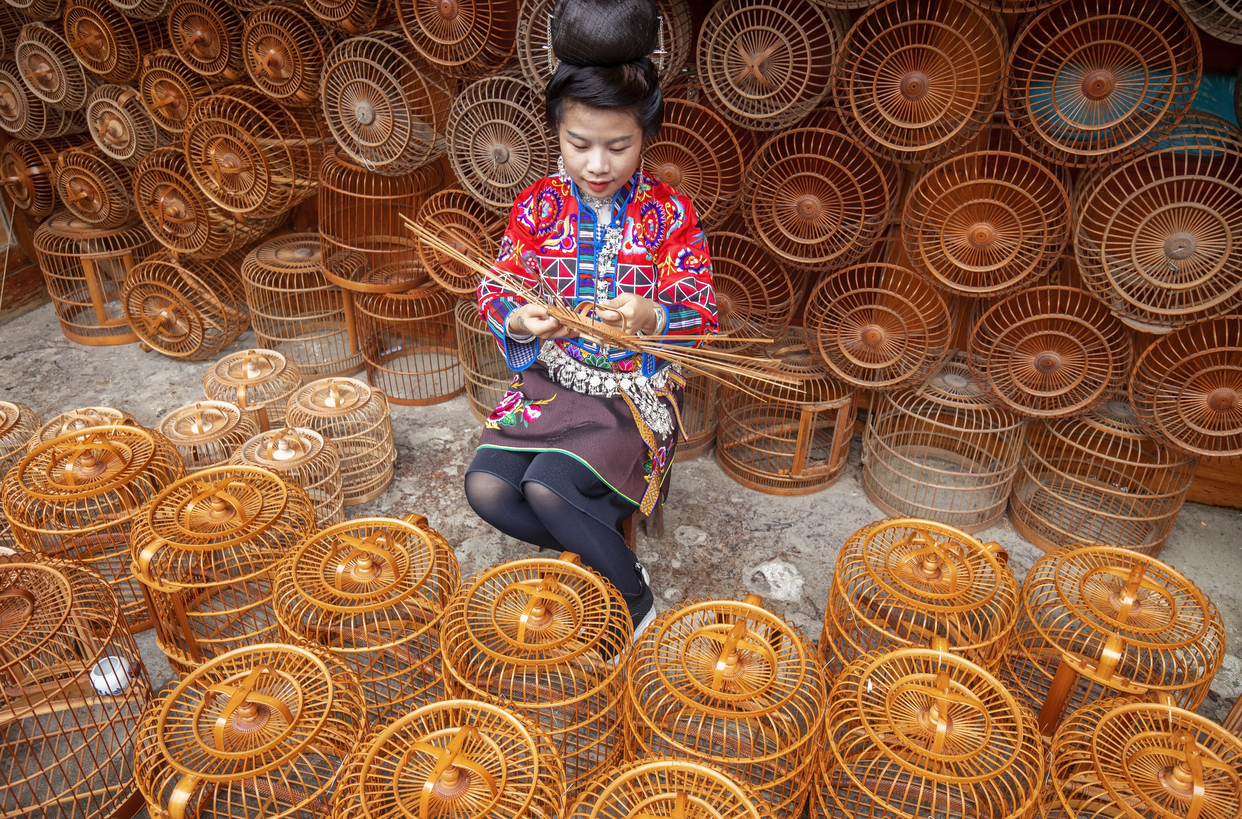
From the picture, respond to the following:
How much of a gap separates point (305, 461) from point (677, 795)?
5.86 ft

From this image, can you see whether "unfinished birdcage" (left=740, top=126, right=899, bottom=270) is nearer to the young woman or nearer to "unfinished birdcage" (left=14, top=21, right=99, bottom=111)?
the young woman

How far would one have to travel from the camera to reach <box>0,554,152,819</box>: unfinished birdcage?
5.79ft

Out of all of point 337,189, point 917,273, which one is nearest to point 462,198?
point 337,189

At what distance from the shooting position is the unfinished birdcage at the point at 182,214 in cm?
353

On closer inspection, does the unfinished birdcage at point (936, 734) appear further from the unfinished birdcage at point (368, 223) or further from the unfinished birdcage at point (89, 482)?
the unfinished birdcage at point (368, 223)

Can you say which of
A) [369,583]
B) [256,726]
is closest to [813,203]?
[369,583]

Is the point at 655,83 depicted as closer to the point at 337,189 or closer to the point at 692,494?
the point at 692,494

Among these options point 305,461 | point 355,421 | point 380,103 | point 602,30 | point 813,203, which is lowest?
point 355,421

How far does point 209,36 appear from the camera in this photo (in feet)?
10.8

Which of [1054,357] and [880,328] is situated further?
[880,328]

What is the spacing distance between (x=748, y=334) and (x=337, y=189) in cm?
178

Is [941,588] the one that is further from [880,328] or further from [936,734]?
[880,328]

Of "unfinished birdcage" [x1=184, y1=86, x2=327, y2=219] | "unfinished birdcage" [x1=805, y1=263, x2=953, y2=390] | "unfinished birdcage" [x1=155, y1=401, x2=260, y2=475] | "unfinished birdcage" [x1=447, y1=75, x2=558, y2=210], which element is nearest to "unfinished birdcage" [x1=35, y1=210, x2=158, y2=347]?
"unfinished birdcage" [x1=184, y1=86, x2=327, y2=219]

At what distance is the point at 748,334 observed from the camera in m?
2.92
